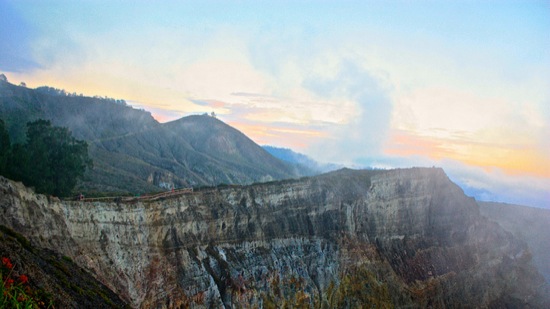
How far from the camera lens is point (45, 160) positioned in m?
50.1

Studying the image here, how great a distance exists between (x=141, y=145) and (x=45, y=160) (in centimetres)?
10115

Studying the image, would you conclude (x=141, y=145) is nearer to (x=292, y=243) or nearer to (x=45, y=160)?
(x=45, y=160)

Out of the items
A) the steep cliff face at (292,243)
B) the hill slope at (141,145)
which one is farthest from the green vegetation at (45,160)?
the hill slope at (141,145)

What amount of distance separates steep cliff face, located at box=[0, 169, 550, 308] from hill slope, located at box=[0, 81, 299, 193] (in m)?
40.1

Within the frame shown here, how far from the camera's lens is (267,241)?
5525cm

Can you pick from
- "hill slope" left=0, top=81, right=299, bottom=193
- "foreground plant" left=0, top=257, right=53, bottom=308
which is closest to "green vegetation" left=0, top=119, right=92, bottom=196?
"foreground plant" left=0, top=257, right=53, bottom=308

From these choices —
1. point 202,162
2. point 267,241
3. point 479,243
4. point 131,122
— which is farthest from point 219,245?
point 131,122

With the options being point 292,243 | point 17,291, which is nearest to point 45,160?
point 292,243

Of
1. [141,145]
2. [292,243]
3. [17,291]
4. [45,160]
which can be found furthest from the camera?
[141,145]

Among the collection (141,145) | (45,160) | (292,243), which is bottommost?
(292,243)

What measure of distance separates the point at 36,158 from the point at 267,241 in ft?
84.0

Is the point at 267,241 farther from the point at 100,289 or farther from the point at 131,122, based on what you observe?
the point at 131,122

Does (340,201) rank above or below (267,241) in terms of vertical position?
above

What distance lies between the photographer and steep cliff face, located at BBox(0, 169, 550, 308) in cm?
4078
